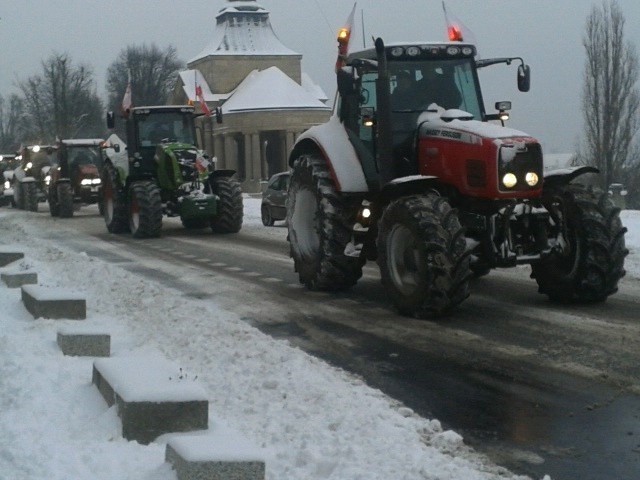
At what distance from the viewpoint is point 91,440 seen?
5.65m

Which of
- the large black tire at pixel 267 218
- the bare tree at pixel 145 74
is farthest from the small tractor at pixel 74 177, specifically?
the bare tree at pixel 145 74

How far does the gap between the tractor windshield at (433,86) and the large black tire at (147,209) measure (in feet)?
35.6

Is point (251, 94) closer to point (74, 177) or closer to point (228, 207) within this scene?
point (74, 177)

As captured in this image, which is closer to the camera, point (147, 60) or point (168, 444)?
point (168, 444)

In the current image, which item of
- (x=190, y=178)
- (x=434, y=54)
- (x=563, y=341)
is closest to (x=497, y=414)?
(x=563, y=341)

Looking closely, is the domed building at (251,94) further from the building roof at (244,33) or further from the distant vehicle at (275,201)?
the distant vehicle at (275,201)

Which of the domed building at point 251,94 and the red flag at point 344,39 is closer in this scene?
the red flag at point 344,39

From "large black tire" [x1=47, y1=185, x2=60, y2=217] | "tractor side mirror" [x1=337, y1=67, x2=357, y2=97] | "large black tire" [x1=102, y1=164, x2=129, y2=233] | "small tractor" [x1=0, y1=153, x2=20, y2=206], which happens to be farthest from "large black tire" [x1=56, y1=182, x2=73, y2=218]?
Result: "tractor side mirror" [x1=337, y1=67, x2=357, y2=97]

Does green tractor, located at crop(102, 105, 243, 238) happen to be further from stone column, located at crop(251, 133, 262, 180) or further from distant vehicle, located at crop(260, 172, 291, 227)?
stone column, located at crop(251, 133, 262, 180)

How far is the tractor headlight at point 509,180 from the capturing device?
32.5 feet

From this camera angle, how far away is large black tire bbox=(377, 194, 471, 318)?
970 cm

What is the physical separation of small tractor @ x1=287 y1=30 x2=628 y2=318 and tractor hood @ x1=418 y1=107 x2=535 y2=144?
0.01 metres

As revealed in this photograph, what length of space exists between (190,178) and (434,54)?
37.6 feet

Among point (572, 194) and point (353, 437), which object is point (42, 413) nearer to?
point (353, 437)
